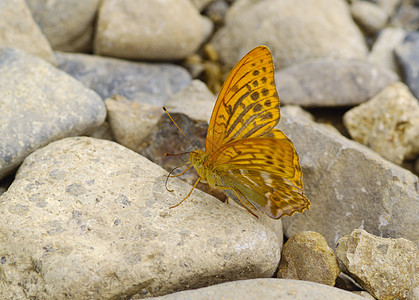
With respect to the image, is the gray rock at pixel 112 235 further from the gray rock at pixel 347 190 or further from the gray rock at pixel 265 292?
the gray rock at pixel 347 190

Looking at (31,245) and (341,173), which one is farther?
(341,173)

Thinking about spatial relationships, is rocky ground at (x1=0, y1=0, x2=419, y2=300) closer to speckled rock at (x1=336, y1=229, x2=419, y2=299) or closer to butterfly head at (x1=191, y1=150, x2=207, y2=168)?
speckled rock at (x1=336, y1=229, x2=419, y2=299)

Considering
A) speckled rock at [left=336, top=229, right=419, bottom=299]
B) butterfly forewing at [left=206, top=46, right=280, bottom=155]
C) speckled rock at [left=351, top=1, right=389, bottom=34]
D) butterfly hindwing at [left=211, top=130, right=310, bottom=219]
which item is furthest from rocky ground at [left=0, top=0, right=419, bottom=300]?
butterfly forewing at [left=206, top=46, right=280, bottom=155]

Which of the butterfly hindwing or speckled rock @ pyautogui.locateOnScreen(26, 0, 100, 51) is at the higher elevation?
the butterfly hindwing

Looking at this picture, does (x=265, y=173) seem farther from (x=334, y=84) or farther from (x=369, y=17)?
(x=369, y=17)

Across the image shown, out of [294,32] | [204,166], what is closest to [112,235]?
[204,166]

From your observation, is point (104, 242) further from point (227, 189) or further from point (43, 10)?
point (43, 10)

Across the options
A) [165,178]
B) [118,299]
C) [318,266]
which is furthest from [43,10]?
[318,266]
